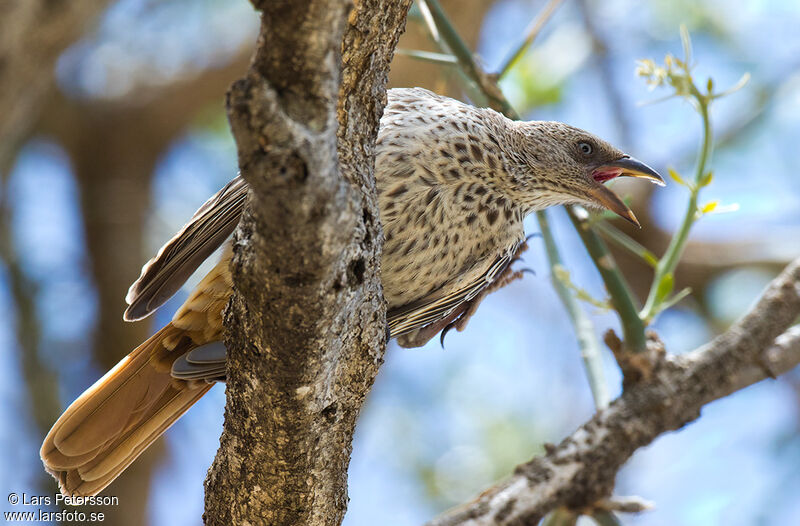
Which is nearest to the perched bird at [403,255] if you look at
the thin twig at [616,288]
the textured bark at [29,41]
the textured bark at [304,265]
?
the thin twig at [616,288]

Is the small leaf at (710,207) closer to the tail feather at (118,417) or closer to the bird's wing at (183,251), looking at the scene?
the bird's wing at (183,251)

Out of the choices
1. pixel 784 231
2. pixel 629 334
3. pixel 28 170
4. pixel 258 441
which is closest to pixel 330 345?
pixel 258 441

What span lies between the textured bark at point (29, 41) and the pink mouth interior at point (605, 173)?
2.46m

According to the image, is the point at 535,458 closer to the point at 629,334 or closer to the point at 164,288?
the point at 629,334

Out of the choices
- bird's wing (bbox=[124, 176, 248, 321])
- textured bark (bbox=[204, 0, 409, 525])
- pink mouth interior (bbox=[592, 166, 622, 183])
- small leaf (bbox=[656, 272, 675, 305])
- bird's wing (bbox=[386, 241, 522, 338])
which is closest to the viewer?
textured bark (bbox=[204, 0, 409, 525])

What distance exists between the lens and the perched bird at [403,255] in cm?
256

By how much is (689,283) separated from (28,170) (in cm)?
467

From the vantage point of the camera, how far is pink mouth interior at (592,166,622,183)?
303 centimetres

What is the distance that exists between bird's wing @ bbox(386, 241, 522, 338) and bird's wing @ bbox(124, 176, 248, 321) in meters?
0.61

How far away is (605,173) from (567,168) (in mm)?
189

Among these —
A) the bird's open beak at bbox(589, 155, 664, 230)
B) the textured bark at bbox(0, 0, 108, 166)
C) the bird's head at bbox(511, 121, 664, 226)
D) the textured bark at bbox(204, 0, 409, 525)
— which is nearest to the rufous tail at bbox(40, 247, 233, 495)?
the textured bark at bbox(204, 0, 409, 525)

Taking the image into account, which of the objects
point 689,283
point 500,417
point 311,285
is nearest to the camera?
point 311,285

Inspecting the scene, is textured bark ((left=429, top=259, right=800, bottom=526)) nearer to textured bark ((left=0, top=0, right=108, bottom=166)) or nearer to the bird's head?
the bird's head

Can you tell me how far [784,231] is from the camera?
5.23 meters
